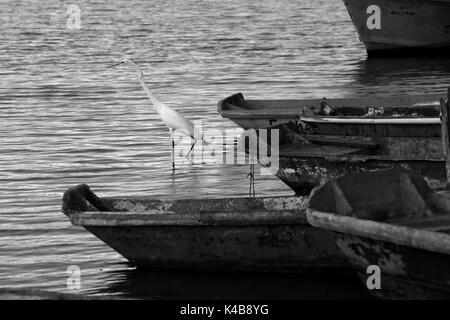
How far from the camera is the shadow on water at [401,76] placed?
81.7 ft

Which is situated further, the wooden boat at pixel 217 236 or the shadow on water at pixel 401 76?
the shadow on water at pixel 401 76

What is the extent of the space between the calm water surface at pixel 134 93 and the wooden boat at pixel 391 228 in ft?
3.80

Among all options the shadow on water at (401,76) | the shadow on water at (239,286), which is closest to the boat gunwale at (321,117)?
the shadow on water at (239,286)

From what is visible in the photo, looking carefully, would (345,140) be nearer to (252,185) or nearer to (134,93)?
(252,185)

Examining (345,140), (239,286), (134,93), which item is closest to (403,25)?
(134,93)

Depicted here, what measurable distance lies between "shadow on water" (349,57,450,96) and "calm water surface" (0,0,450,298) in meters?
0.04

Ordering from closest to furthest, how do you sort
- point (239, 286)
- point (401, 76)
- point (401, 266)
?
1. point (401, 266)
2. point (239, 286)
3. point (401, 76)

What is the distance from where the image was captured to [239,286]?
1087 centimetres

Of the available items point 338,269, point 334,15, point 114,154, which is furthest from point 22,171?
point 334,15

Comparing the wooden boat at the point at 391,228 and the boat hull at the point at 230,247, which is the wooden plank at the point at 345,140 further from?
the wooden boat at the point at 391,228

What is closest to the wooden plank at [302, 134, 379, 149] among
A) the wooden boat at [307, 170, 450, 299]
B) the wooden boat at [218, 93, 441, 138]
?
the wooden boat at [218, 93, 441, 138]

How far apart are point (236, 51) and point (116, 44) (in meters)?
4.01

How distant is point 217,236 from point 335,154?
314 centimetres

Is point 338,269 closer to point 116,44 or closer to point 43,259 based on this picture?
point 43,259
